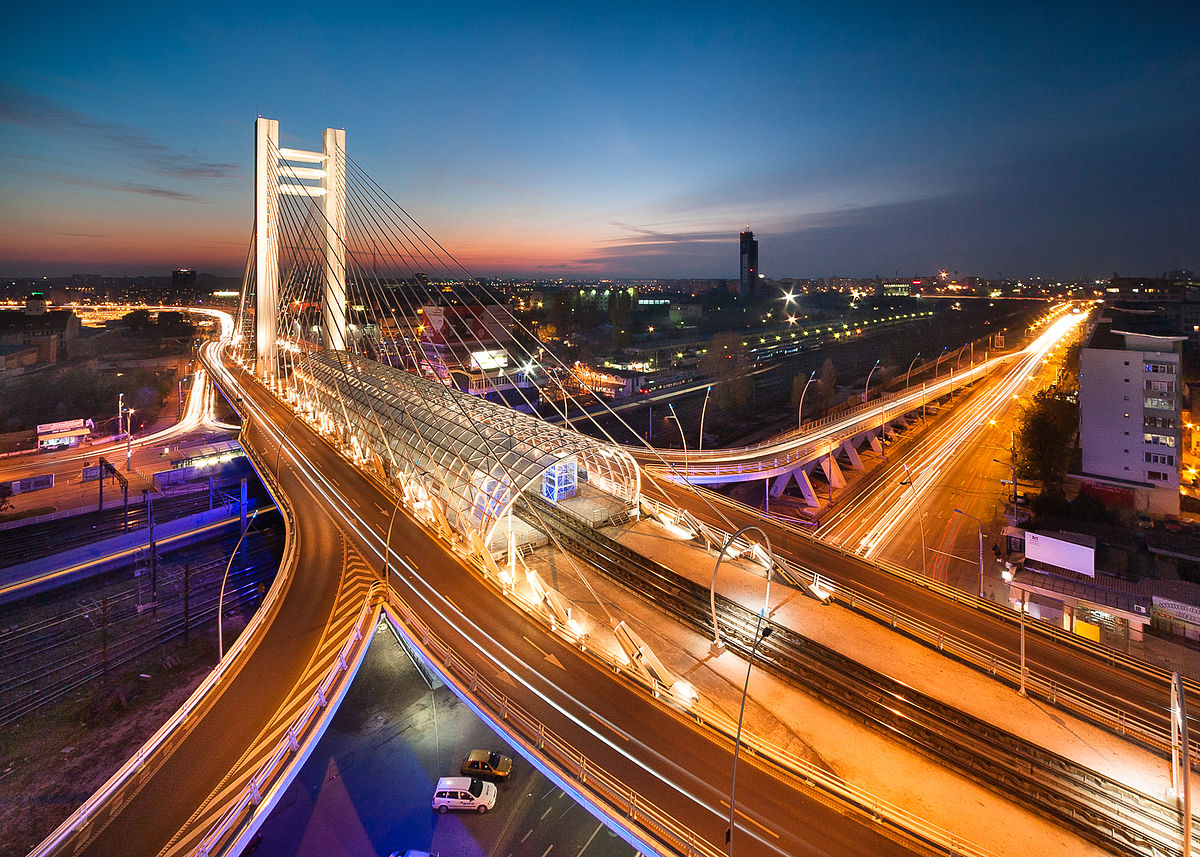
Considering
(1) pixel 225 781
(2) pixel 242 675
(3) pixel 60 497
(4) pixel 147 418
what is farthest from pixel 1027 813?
(4) pixel 147 418

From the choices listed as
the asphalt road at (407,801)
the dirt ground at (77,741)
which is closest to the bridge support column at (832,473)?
the asphalt road at (407,801)

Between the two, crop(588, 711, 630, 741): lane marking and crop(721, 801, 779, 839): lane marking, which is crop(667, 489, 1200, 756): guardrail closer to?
crop(721, 801, 779, 839): lane marking

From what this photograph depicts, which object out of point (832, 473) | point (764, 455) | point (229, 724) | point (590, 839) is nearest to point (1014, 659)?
point (590, 839)

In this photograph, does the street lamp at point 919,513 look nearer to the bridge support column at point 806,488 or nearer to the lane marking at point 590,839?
the bridge support column at point 806,488

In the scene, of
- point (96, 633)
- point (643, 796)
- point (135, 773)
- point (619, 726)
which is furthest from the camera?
point (96, 633)

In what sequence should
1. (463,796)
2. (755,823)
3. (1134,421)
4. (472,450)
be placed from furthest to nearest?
(1134,421), (472,450), (463,796), (755,823)

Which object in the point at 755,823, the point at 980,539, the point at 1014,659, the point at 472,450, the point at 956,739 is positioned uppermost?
the point at 472,450

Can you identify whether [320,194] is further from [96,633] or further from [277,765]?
[277,765]
